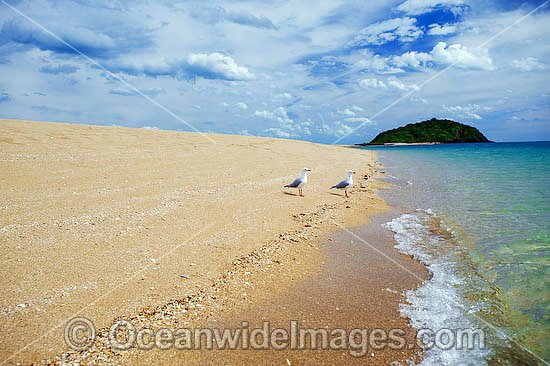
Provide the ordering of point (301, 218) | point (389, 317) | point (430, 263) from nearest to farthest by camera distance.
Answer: point (389, 317), point (430, 263), point (301, 218)

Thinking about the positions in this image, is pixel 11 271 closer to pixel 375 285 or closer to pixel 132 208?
pixel 132 208

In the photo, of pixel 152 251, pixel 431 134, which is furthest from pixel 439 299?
pixel 431 134

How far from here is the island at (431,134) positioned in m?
138

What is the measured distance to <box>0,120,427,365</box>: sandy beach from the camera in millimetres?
3945

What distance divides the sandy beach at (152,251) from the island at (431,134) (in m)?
133

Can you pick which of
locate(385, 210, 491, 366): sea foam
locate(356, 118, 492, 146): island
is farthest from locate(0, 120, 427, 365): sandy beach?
locate(356, 118, 492, 146): island

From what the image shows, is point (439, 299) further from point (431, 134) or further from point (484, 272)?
point (431, 134)

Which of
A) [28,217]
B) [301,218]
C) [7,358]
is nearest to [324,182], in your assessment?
[301,218]

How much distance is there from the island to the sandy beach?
436 ft

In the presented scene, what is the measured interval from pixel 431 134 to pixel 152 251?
156273 millimetres

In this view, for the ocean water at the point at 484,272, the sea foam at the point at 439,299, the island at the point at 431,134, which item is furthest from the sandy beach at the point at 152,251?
the island at the point at 431,134

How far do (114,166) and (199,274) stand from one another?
10245mm

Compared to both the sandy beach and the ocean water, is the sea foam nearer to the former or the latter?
the ocean water

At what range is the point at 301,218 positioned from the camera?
8.89 m
